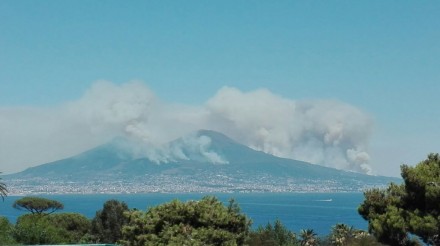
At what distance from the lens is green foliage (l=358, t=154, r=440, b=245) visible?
19906 millimetres

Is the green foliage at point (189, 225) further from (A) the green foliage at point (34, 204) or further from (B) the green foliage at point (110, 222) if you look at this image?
(A) the green foliage at point (34, 204)

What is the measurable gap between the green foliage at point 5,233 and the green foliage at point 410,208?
2192 centimetres

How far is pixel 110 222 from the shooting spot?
2221 inches

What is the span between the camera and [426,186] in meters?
20.1

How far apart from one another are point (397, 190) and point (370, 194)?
0.91 m

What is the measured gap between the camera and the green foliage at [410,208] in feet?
65.3

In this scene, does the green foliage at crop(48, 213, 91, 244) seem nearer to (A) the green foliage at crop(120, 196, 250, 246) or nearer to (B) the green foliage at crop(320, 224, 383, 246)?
(B) the green foliage at crop(320, 224, 383, 246)

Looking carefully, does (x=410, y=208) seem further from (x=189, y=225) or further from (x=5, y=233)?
(x=5, y=233)

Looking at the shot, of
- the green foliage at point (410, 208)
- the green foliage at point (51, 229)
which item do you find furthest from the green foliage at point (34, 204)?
the green foliage at point (410, 208)

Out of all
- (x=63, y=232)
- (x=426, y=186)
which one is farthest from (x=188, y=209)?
(x=63, y=232)

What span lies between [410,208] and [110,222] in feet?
128

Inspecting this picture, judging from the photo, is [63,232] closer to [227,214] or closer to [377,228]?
[227,214]

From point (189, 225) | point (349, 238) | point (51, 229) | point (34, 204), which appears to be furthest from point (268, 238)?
point (34, 204)

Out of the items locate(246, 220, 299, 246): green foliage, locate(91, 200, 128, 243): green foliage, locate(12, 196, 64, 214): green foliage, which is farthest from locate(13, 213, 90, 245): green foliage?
locate(246, 220, 299, 246): green foliage
